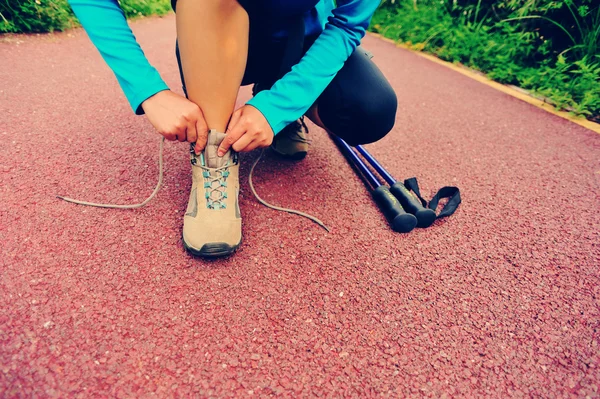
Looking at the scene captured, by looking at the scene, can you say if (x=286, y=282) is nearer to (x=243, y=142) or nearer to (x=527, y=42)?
(x=243, y=142)

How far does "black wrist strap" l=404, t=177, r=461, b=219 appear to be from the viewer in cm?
143

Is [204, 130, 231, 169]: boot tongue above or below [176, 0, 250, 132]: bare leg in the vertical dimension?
below

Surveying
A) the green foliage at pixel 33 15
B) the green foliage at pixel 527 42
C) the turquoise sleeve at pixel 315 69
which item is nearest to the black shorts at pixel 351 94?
the turquoise sleeve at pixel 315 69

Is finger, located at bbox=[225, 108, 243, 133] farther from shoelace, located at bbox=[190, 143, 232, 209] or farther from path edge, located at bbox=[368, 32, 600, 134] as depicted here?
path edge, located at bbox=[368, 32, 600, 134]

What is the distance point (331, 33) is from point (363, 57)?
238mm

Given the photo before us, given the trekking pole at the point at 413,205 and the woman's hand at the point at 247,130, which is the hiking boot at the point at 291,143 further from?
the woman's hand at the point at 247,130

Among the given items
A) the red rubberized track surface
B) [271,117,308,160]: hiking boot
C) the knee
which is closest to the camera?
the red rubberized track surface

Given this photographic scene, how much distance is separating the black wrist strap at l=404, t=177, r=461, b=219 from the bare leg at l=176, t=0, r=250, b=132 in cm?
80

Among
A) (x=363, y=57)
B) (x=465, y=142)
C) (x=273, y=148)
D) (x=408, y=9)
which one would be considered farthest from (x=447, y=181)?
(x=408, y=9)

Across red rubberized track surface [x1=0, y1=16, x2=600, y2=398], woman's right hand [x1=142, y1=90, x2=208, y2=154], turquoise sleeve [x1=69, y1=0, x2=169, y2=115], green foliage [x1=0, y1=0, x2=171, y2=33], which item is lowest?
green foliage [x1=0, y1=0, x2=171, y2=33]

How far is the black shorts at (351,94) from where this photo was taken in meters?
1.28

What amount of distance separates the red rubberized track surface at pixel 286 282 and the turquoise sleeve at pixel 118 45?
1.42ft

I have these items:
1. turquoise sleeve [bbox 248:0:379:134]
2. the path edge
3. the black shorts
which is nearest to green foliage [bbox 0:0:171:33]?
the black shorts

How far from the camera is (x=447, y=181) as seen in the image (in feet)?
5.64
